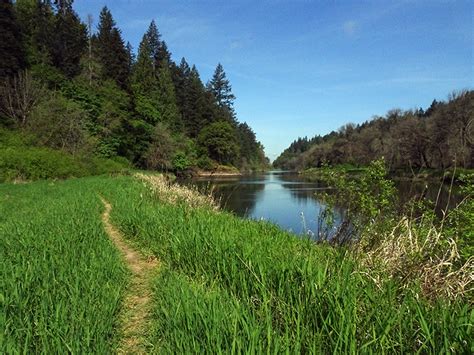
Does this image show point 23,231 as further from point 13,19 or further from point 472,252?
point 13,19

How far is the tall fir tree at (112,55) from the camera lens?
193 feet

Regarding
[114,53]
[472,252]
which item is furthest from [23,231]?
[114,53]

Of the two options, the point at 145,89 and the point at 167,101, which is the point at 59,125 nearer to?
the point at 145,89

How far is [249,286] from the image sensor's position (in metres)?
3.81

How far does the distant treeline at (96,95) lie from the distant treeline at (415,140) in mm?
Result: 25856

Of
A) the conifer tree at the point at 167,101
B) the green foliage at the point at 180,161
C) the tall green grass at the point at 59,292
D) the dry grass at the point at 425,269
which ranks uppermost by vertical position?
the conifer tree at the point at 167,101

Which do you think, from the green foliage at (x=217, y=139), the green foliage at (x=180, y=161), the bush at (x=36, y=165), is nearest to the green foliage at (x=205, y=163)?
the green foliage at (x=217, y=139)

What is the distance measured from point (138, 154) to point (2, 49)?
23.7m

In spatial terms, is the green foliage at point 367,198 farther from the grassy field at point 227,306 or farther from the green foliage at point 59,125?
the green foliage at point 59,125

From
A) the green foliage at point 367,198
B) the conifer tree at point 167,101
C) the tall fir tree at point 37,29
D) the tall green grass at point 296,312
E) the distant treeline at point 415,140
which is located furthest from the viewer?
the conifer tree at point 167,101

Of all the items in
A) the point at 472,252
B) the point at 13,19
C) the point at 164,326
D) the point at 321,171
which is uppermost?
the point at 13,19

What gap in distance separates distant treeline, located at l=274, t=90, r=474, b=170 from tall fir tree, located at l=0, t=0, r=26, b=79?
34.9 metres

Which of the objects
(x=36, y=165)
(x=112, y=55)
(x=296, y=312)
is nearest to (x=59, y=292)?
(x=296, y=312)

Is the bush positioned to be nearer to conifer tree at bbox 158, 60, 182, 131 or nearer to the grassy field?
the grassy field
